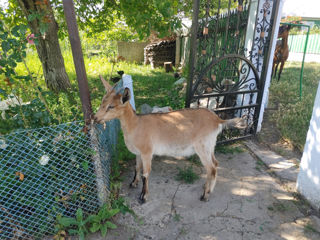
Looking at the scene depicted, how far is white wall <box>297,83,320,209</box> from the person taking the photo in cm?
288

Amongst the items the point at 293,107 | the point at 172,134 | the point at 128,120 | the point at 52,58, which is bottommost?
the point at 293,107

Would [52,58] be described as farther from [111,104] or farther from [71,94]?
[111,104]

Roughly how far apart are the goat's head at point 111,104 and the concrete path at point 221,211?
1376mm

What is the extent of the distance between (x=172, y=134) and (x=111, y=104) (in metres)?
1.01

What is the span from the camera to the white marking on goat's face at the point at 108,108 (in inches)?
103

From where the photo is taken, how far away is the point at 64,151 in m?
2.55

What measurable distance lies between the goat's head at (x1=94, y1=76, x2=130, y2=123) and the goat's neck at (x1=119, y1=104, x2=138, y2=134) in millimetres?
144

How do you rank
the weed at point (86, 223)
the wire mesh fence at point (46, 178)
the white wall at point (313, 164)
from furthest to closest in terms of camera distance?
1. the white wall at point (313, 164)
2. the weed at point (86, 223)
3. the wire mesh fence at point (46, 178)

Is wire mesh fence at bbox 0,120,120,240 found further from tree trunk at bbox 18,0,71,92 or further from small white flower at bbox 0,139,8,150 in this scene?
tree trunk at bbox 18,0,71,92

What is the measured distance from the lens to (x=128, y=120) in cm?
300

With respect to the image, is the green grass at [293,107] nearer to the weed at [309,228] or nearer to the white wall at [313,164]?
the white wall at [313,164]

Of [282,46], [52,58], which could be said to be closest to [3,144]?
[52,58]

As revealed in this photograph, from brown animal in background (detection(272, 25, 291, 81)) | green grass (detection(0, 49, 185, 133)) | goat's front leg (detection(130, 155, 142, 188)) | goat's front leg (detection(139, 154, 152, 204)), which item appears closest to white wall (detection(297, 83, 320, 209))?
goat's front leg (detection(139, 154, 152, 204))

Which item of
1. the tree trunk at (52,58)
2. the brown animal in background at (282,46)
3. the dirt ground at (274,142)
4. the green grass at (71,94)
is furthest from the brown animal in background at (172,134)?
the brown animal in background at (282,46)
